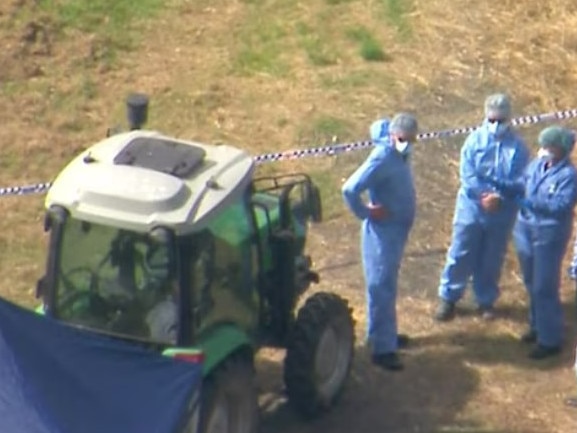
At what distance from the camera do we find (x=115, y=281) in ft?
36.1

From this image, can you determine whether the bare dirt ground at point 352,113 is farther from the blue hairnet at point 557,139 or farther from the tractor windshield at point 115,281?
the tractor windshield at point 115,281

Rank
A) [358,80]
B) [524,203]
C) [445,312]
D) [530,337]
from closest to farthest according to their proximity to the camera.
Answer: [524,203] → [530,337] → [445,312] → [358,80]

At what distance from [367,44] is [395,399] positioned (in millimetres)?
6174

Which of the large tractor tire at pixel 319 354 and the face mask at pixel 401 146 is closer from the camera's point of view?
the large tractor tire at pixel 319 354

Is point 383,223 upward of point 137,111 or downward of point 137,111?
downward

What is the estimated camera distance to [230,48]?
18500 millimetres

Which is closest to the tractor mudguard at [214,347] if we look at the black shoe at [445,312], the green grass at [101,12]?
the black shoe at [445,312]

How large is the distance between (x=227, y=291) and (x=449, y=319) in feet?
10.4

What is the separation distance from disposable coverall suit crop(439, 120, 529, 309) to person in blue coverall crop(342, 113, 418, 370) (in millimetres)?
747

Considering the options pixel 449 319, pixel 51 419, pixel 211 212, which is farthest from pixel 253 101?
pixel 51 419

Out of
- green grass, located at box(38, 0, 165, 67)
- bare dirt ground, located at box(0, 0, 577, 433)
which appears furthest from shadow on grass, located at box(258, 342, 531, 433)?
green grass, located at box(38, 0, 165, 67)

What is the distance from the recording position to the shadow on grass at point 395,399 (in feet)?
41.4

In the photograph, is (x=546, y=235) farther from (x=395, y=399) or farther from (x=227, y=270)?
(x=227, y=270)

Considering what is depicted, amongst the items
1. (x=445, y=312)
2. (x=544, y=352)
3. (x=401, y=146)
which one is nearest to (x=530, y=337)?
(x=544, y=352)
